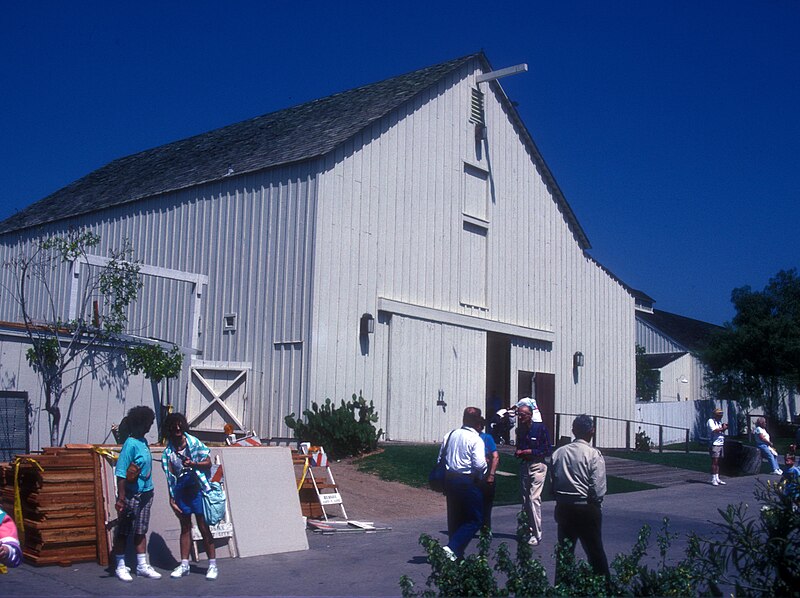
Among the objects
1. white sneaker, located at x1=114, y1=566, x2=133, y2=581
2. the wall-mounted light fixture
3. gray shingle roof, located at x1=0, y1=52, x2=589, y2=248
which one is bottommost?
white sneaker, located at x1=114, y1=566, x2=133, y2=581

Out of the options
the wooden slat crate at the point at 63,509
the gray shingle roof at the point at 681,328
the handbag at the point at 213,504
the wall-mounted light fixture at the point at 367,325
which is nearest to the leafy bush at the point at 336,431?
the wall-mounted light fixture at the point at 367,325

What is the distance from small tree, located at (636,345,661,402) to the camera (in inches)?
1813

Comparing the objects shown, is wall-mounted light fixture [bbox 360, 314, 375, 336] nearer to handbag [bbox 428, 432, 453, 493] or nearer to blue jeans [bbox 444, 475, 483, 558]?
handbag [bbox 428, 432, 453, 493]

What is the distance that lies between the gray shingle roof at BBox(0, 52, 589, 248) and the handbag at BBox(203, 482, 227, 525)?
1054 cm

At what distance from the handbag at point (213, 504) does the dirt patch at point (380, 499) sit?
4062 mm

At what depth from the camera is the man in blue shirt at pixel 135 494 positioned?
28.1 ft

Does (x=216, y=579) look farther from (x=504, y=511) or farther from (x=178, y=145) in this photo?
(x=178, y=145)

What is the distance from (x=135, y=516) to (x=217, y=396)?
9381 mm

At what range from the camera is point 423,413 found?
20234 millimetres

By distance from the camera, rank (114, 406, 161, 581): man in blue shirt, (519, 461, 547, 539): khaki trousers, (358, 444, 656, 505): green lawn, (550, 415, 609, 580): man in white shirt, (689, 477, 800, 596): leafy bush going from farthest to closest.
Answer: (358, 444, 656, 505): green lawn < (519, 461, 547, 539): khaki trousers < (114, 406, 161, 581): man in blue shirt < (550, 415, 609, 580): man in white shirt < (689, 477, 800, 596): leafy bush

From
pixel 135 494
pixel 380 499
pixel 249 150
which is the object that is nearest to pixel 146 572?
pixel 135 494

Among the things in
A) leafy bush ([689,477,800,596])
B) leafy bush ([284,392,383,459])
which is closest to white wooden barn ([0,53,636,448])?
leafy bush ([284,392,383,459])

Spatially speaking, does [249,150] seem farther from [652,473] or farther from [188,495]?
[188,495]

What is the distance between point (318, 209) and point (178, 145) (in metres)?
10.9
